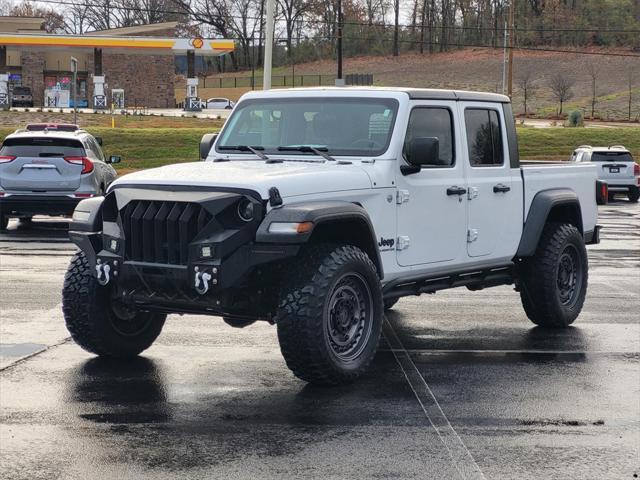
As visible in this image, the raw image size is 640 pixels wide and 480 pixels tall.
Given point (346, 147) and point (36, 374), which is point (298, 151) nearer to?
point (346, 147)

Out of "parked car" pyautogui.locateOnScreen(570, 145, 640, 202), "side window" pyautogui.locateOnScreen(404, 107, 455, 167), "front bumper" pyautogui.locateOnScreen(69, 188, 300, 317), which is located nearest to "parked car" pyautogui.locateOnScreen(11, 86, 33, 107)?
"parked car" pyautogui.locateOnScreen(570, 145, 640, 202)

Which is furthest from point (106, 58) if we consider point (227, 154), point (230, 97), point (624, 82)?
point (227, 154)

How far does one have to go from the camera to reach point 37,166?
62.7 ft

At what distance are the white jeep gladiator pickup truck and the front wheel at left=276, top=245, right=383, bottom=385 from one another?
0.01 m

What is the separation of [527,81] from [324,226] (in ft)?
265

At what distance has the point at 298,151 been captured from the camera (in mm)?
8805

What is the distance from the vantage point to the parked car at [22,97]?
2862 inches

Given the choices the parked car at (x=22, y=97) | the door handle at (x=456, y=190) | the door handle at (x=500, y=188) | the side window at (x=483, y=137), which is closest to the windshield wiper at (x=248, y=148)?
the door handle at (x=456, y=190)

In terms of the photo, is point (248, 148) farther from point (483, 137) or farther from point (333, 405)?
point (333, 405)

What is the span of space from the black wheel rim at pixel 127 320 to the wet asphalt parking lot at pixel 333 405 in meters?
0.27

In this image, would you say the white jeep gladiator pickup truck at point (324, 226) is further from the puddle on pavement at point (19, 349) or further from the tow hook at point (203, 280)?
the puddle on pavement at point (19, 349)

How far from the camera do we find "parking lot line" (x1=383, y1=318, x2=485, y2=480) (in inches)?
233

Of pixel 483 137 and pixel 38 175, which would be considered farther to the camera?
pixel 38 175

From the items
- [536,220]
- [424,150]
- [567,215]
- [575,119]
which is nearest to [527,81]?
[575,119]
